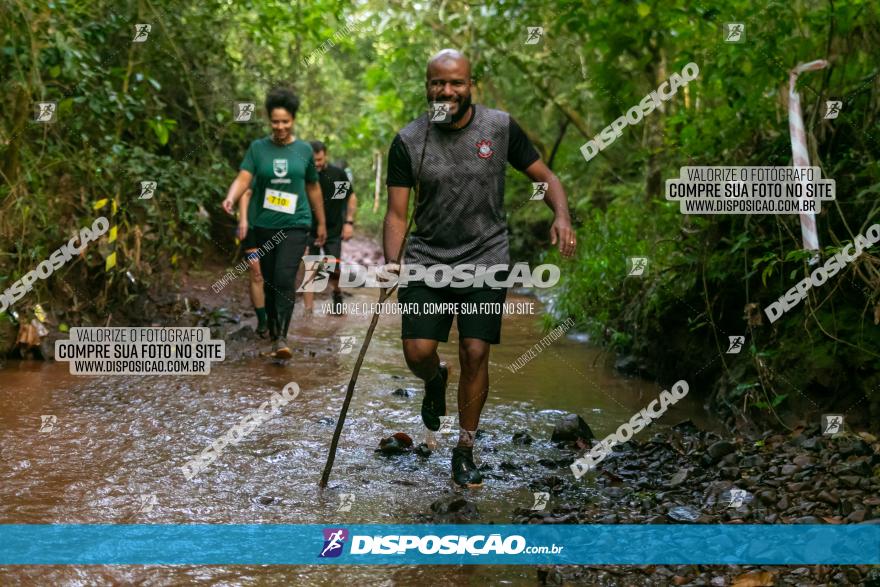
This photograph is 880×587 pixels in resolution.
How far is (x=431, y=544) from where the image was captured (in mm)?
3840

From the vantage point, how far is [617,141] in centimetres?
1457

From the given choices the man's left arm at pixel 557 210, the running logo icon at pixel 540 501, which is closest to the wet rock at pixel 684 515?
the running logo icon at pixel 540 501

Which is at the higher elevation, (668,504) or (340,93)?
(340,93)

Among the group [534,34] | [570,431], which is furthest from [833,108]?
[534,34]

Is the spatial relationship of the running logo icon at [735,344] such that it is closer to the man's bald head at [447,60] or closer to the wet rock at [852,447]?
the wet rock at [852,447]

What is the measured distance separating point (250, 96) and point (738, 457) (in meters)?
10.6

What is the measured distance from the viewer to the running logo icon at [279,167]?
7973mm

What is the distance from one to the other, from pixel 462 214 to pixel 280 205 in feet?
12.0

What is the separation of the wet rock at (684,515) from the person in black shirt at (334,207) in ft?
24.7

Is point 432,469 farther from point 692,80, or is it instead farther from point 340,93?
point 340,93

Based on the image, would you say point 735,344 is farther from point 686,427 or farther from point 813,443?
point 813,443

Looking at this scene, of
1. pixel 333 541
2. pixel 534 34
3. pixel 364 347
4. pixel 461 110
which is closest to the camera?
pixel 333 541

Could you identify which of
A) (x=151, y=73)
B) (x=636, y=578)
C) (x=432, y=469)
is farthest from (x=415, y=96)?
(x=636, y=578)

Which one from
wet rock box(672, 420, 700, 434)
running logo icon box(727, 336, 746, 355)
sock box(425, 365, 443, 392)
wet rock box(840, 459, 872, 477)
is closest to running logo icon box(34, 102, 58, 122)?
sock box(425, 365, 443, 392)
